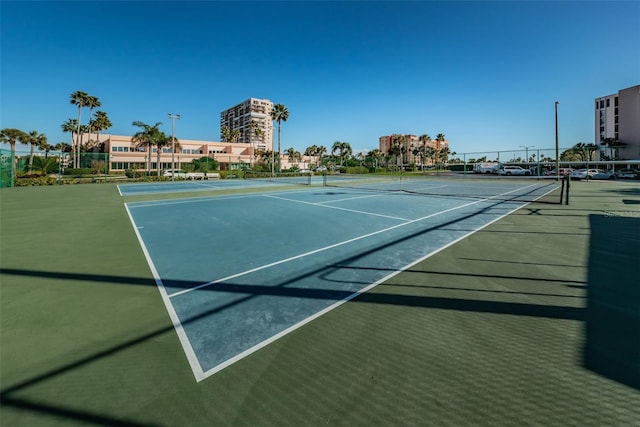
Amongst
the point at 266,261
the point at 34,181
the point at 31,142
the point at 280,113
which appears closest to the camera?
the point at 266,261

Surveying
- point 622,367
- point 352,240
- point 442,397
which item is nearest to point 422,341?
point 442,397

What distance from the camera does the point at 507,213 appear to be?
11422mm

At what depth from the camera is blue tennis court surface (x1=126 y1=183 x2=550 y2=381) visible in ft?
11.3

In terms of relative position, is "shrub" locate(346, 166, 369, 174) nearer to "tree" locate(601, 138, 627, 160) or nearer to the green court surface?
the green court surface

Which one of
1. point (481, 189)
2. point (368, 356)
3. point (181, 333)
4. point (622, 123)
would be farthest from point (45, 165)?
point (622, 123)

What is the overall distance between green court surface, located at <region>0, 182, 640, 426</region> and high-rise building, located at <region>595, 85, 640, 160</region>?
91.3 m

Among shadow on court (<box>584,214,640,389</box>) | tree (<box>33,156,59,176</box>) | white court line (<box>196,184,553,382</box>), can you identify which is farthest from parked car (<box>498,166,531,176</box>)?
tree (<box>33,156,59,176</box>)

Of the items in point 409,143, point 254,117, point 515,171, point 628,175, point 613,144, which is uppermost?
point 254,117

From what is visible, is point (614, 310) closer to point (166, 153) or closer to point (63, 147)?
point (166, 153)

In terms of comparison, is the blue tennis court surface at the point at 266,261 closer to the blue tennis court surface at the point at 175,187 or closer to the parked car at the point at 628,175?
the blue tennis court surface at the point at 175,187

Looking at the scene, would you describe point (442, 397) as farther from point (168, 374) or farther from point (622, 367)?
point (168, 374)

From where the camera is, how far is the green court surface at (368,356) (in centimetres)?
226

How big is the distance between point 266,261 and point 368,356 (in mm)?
3335

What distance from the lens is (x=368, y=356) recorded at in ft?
9.51
